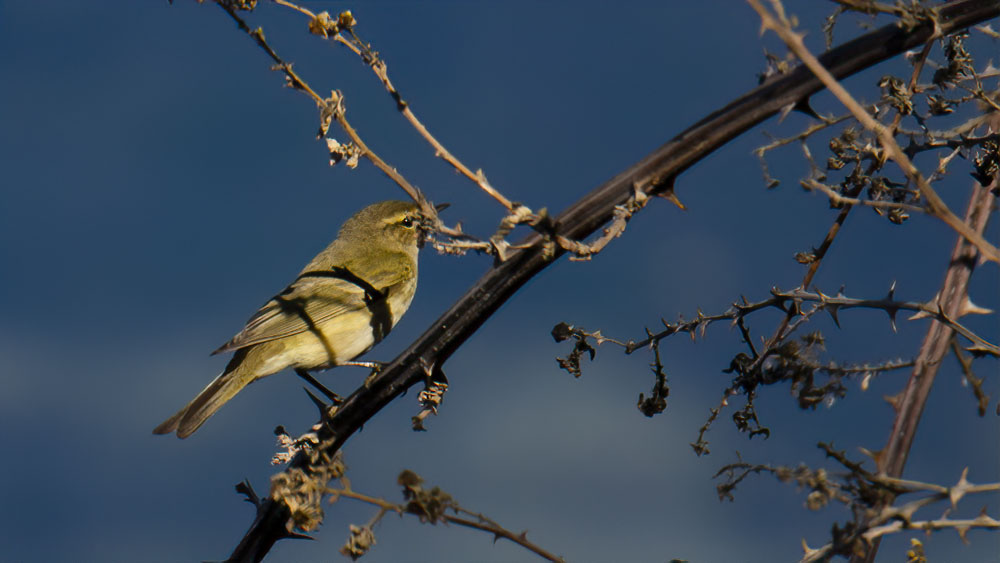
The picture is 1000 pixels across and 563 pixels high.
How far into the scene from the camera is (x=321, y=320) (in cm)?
681

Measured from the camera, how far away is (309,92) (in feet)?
9.52

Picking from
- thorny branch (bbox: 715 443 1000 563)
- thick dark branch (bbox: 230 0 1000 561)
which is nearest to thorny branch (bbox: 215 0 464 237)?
thick dark branch (bbox: 230 0 1000 561)

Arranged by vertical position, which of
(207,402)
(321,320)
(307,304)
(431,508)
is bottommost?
(431,508)

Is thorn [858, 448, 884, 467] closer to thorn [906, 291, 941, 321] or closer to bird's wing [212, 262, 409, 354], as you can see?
thorn [906, 291, 941, 321]

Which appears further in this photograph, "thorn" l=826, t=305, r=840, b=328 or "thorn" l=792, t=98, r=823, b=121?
"thorn" l=826, t=305, r=840, b=328

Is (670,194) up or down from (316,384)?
down

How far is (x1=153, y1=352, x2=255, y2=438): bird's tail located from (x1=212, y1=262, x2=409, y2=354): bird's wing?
258 millimetres

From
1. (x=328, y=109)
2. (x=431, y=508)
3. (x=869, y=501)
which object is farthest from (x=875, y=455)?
(x=328, y=109)

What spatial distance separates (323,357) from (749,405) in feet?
14.3

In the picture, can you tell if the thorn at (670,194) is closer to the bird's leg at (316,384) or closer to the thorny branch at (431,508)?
the thorny branch at (431,508)

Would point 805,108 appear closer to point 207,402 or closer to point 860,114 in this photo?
point 860,114

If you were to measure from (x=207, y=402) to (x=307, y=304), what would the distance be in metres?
1.21

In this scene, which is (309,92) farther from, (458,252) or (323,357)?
(323,357)

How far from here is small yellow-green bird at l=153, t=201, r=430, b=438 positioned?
20.3 ft
